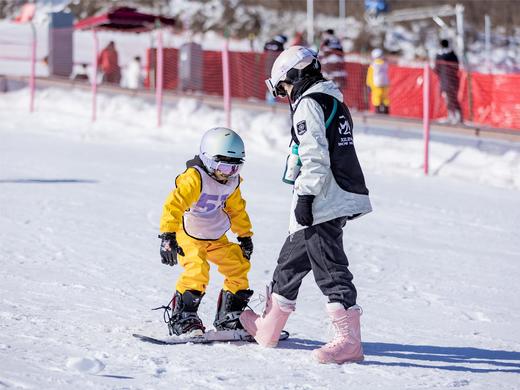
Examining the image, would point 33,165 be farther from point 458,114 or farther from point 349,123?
point 349,123

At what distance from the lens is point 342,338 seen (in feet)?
15.8

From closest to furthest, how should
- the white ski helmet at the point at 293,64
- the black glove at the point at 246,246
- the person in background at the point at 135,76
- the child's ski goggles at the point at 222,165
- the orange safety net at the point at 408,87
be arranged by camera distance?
1. the white ski helmet at the point at 293,64
2. the child's ski goggles at the point at 222,165
3. the black glove at the point at 246,246
4. the orange safety net at the point at 408,87
5. the person in background at the point at 135,76

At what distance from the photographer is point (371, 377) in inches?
183

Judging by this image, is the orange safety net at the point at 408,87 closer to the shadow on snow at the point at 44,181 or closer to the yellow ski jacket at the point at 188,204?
the shadow on snow at the point at 44,181

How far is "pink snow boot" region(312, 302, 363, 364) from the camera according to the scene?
480cm

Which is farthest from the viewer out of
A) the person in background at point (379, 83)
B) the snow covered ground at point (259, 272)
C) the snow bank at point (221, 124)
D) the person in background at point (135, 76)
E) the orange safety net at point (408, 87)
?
the person in background at point (135, 76)

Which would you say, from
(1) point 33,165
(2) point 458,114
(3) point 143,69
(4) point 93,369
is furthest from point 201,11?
(4) point 93,369

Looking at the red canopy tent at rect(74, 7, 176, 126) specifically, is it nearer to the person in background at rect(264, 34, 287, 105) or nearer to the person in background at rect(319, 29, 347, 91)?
the person in background at rect(264, 34, 287, 105)

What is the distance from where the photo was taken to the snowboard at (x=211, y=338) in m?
5.07

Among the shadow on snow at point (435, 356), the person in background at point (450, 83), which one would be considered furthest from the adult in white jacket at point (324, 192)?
the person in background at point (450, 83)

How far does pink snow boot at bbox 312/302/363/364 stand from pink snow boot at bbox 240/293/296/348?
27 cm

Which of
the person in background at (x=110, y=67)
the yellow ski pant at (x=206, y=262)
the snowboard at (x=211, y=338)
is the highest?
the person in background at (x=110, y=67)

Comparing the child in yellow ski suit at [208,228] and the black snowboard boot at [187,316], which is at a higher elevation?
the child in yellow ski suit at [208,228]

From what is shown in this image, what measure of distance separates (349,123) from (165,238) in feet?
3.63
